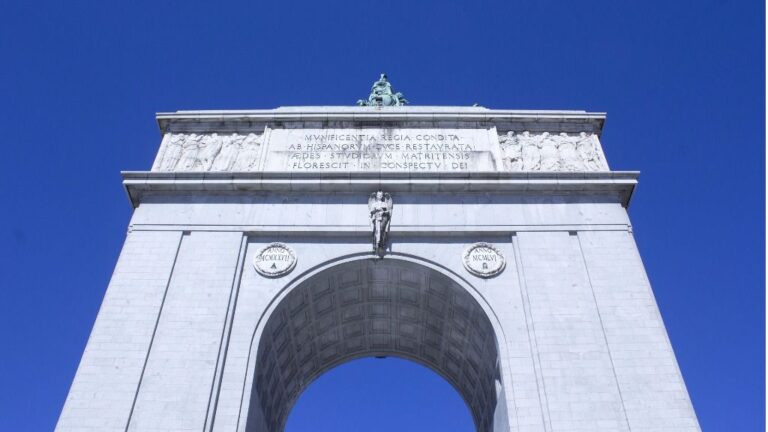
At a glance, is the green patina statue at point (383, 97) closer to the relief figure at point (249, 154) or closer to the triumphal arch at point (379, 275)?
the triumphal arch at point (379, 275)

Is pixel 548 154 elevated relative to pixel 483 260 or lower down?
elevated

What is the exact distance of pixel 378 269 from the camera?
2083 cm

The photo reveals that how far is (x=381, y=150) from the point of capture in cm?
2270

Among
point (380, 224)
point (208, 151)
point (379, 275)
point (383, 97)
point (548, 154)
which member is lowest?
point (379, 275)

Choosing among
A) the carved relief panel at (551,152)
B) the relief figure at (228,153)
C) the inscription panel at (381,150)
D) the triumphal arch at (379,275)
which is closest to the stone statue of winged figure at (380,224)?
the triumphal arch at (379,275)

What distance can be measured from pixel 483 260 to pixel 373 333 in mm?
6401

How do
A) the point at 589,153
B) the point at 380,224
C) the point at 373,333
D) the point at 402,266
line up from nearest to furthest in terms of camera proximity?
the point at 380,224, the point at 402,266, the point at 589,153, the point at 373,333

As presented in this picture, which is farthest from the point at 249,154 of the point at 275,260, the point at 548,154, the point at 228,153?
the point at 548,154

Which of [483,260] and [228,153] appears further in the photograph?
[228,153]

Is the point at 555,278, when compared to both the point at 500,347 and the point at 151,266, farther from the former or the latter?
the point at 151,266

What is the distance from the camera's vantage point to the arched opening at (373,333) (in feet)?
65.8

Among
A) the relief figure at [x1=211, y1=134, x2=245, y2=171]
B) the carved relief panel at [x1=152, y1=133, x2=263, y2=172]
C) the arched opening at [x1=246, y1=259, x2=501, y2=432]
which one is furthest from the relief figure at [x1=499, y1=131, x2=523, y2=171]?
the relief figure at [x1=211, y1=134, x2=245, y2=171]

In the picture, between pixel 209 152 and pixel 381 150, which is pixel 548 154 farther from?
pixel 209 152

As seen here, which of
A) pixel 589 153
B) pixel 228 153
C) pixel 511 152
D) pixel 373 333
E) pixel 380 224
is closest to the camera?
pixel 380 224
